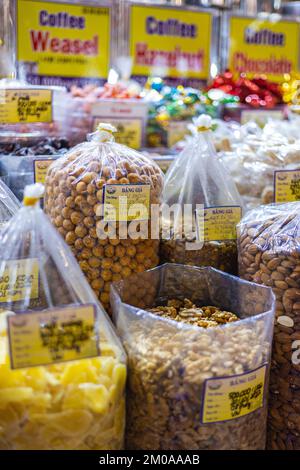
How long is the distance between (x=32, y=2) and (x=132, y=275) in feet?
4.59

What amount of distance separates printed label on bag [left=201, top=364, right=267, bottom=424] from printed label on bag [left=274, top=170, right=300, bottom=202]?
2.34 ft

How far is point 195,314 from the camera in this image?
129cm

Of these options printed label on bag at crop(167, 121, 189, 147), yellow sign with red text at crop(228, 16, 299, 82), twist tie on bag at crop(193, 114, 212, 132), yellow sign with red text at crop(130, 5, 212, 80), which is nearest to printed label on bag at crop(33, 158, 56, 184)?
twist tie on bag at crop(193, 114, 212, 132)

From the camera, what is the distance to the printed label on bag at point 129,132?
6.79 feet

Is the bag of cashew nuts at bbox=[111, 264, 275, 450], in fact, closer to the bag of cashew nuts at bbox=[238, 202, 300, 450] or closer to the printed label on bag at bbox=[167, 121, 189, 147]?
the bag of cashew nuts at bbox=[238, 202, 300, 450]

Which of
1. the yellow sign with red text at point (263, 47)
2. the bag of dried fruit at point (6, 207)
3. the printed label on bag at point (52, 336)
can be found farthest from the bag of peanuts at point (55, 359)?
the yellow sign with red text at point (263, 47)

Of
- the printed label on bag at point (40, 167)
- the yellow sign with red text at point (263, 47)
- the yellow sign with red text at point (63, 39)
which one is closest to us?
the printed label on bag at point (40, 167)

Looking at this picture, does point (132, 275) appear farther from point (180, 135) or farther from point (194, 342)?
point (180, 135)

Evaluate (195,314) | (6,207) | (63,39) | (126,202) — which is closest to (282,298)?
(195,314)

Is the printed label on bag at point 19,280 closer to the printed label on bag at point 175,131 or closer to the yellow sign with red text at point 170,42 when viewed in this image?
the printed label on bag at point 175,131

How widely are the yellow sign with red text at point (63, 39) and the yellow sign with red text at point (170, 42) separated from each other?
0.17 meters

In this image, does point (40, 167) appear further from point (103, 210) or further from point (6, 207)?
point (103, 210)

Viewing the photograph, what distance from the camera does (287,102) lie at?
2.67 meters
